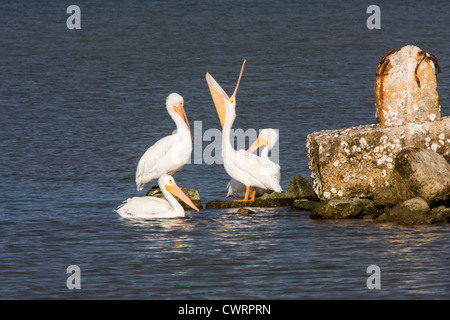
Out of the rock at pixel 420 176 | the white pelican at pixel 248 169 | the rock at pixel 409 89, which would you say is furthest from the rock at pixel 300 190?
the rock at pixel 420 176

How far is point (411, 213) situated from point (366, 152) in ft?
3.93

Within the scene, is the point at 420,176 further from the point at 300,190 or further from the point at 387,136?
the point at 300,190

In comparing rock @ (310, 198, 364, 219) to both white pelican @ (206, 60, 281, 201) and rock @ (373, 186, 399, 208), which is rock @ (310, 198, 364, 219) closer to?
rock @ (373, 186, 399, 208)

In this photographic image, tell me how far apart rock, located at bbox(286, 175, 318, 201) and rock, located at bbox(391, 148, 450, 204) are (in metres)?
1.49

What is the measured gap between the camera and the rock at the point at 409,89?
11.9 metres

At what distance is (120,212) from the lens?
460 inches

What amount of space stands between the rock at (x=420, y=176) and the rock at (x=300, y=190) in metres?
1.49

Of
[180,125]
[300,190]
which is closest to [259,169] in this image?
[300,190]

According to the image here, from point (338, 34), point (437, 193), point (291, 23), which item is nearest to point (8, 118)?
point (437, 193)

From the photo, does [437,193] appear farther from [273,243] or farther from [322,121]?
[322,121]

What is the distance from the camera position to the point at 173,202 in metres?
11.7

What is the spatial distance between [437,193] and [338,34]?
21.1m

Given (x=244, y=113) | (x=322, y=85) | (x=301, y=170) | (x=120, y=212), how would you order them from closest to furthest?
(x=120, y=212)
(x=301, y=170)
(x=244, y=113)
(x=322, y=85)

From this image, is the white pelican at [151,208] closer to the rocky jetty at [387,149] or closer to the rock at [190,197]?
the rock at [190,197]
